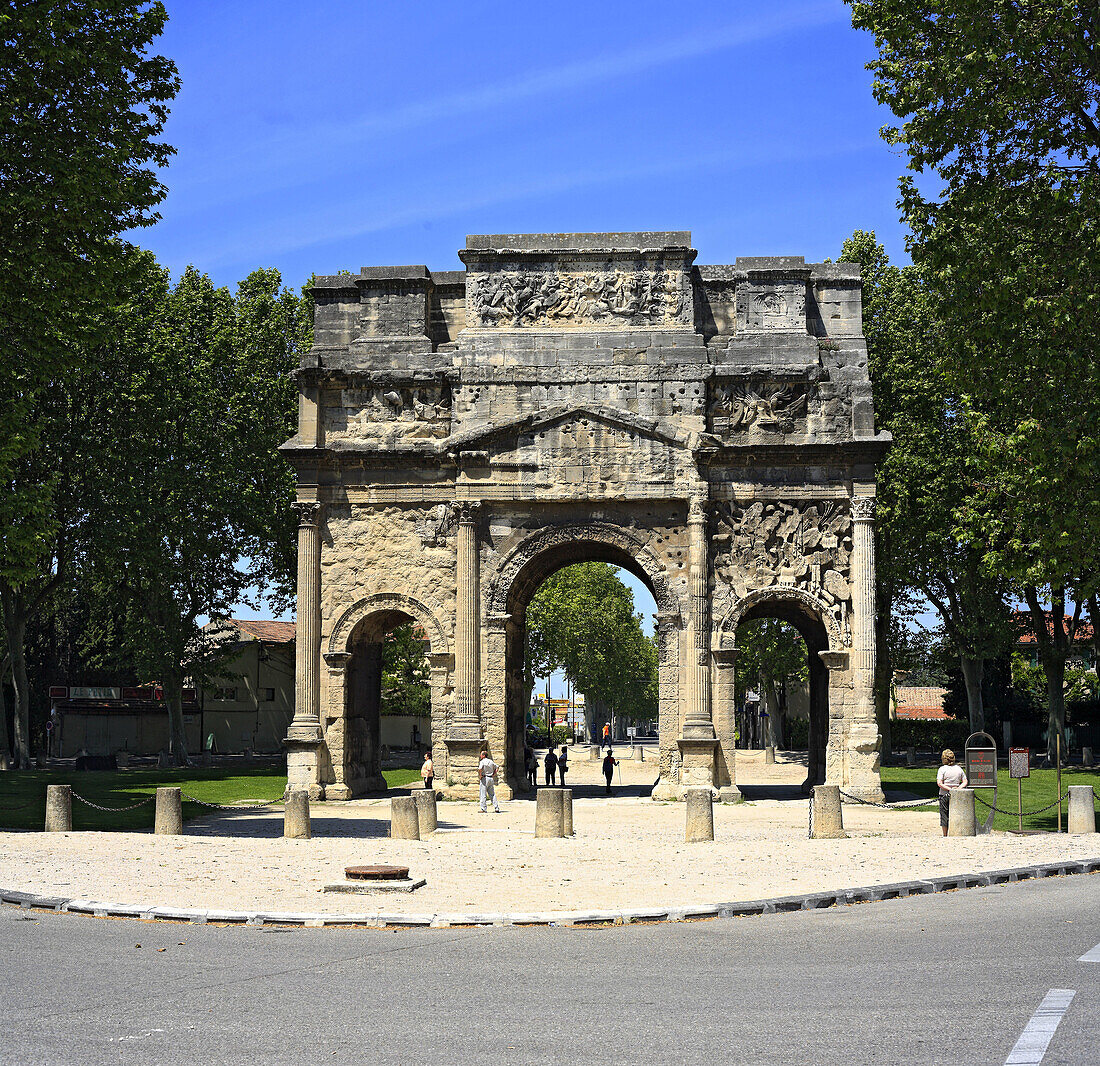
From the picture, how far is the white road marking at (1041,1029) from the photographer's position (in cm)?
753

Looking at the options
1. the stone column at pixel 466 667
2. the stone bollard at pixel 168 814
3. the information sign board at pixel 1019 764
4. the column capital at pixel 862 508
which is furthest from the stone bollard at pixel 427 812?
the column capital at pixel 862 508

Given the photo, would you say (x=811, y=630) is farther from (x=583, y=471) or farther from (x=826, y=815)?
(x=826, y=815)

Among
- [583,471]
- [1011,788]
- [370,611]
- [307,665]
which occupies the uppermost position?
[583,471]

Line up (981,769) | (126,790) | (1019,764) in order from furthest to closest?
(126,790) → (981,769) → (1019,764)

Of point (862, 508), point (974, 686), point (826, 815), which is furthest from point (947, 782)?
point (974, 686)

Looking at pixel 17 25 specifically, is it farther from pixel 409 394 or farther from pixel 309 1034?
pixel 309 1034

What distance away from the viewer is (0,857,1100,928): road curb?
13422 millimetres

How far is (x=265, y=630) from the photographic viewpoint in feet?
236

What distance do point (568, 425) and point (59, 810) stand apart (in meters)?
14.5

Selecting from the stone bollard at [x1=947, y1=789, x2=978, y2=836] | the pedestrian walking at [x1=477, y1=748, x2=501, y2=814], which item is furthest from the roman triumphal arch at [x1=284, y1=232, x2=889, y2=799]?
the stone bollard at [x1=947, y1=789, x2=978, y2=836]

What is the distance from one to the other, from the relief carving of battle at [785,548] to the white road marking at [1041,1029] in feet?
71.7

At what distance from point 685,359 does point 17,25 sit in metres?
16.1

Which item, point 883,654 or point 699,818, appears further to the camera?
point 883,654

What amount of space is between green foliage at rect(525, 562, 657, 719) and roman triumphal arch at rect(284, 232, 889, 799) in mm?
44063
